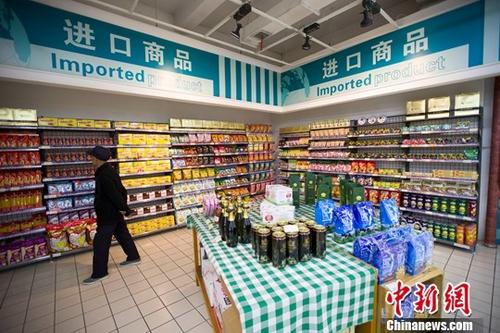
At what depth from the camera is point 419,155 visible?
4562 millimetres

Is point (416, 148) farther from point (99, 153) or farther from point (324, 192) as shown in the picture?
point (99, 153)

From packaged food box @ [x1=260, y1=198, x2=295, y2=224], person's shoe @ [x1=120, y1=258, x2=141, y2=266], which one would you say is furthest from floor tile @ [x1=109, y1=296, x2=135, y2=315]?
packaged food box @ [x1=260, y1=198, x2=295, y2=224]

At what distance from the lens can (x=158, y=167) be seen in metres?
5.27

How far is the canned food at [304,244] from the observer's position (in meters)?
1.71

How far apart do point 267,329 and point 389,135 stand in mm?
4906

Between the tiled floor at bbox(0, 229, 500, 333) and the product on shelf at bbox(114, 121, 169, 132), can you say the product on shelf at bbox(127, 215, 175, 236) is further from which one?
the product on shelf at bbox(114, 121, 169, 132)

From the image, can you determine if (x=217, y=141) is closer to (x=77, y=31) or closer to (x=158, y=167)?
(x=158, y=167)

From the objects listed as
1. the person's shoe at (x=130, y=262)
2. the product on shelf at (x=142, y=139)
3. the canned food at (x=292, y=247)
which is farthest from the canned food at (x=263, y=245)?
the product on shelf at (x=142, y=139)

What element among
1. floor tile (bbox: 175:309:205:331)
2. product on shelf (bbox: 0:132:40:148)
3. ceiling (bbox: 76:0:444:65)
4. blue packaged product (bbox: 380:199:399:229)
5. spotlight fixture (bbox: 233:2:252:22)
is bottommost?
floor tile (bbox: 175:309:205:331)

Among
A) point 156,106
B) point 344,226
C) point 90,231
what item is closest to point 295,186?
point 344,226

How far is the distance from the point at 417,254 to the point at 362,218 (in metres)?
0.47

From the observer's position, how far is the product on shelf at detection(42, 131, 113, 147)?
165 inches

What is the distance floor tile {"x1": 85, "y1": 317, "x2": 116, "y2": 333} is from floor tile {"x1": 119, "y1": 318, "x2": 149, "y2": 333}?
5.6 inches

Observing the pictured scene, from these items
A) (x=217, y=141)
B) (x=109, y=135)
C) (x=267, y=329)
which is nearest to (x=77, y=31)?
(x=109, y=135)
